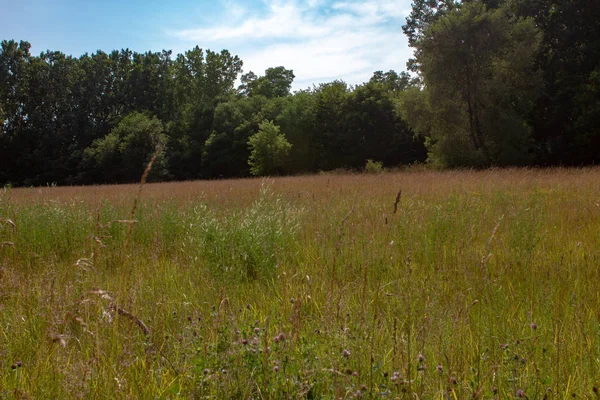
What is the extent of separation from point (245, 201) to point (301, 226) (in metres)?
3.96

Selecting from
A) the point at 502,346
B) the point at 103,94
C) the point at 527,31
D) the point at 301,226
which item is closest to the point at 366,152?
the point at 527,31

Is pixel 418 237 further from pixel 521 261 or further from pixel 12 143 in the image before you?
pixel 12 143

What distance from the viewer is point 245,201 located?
29.3 feet

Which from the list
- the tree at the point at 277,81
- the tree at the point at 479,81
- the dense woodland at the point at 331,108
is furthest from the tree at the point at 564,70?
the tree at the point at 277,81

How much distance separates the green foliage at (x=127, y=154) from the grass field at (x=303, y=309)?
108 feet

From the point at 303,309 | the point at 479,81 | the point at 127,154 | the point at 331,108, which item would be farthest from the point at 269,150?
the point at 303,309

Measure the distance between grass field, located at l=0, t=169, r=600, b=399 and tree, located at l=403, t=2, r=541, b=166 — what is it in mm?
17563

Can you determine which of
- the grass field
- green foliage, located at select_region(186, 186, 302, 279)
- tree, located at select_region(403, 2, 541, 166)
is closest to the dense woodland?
tree, located at select_region(403, 2, 541, 166)

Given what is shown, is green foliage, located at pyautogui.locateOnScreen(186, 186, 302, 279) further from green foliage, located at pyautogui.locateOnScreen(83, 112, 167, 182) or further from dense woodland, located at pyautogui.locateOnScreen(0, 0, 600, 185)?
green foliage, located at pyautogui.locateOnScreen(83, 112, 167, 182)

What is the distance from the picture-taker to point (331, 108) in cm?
3603

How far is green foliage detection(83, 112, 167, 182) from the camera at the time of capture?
36812 millimetres

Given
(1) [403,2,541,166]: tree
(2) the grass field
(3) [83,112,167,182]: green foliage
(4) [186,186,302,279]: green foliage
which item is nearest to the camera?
(2) the grass field

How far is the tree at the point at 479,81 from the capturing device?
69.2 ft

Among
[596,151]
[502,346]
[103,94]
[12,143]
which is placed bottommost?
[502,346]
